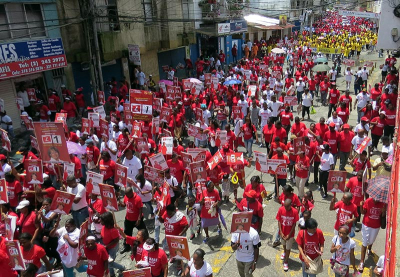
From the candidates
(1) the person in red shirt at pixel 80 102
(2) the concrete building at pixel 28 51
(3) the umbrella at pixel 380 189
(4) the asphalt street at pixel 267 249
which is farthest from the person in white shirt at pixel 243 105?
(3) the umbrella at pixel 380 189

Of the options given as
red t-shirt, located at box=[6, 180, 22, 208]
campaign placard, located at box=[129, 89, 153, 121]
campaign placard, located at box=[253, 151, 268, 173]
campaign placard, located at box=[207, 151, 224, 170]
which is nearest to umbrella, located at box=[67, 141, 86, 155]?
red t-shirt, located at box=[6, 180, 22, 208]

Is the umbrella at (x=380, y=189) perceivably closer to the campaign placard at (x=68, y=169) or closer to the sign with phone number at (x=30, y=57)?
the campaign placard at (x=68, y=169)

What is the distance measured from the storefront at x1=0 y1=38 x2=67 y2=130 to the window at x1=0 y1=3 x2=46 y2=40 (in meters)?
0.67

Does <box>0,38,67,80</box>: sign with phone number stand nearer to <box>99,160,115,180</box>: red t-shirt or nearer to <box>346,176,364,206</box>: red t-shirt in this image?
<box>99,160,115,180</box>: red t-shirt

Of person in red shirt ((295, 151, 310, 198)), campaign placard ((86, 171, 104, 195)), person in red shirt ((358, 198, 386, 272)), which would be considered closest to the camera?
person in red shirt ((358, 198, 386, 272))

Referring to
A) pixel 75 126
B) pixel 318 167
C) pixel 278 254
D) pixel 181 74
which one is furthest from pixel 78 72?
pixel 278 254

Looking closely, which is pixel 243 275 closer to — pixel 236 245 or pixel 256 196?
pixel 236 245

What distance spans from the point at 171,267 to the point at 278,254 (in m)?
2.18

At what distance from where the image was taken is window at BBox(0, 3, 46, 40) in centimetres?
1420

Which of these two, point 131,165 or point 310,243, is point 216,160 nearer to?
point 131,165

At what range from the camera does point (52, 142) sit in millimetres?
8445

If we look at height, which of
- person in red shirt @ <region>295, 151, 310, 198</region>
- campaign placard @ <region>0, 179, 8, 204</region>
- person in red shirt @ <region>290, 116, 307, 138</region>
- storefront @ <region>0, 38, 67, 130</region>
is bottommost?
person in red shirt @ <region>295, 151, 310, 198</region>

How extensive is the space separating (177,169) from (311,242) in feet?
13.2

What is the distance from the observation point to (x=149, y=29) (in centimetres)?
2250
